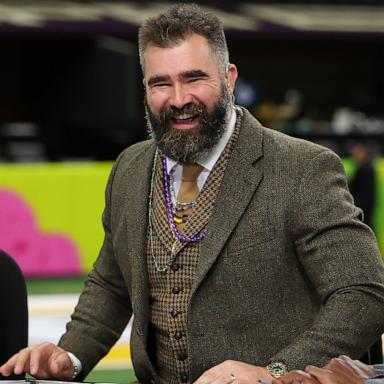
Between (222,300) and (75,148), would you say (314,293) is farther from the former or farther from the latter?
(75,148)

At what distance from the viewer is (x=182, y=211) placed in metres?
3.36

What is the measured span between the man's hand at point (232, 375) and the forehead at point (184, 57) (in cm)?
84

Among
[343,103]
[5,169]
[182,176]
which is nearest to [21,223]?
[5,169]

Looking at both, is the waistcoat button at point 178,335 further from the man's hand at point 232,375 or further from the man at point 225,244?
the man's hand at point 232,375

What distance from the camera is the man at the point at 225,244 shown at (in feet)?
10.0

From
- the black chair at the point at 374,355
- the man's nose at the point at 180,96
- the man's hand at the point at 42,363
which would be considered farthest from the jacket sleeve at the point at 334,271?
the man's hand at the point at 42,363

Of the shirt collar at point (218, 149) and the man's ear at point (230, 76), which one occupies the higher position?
the man's ear at point (230, 76)

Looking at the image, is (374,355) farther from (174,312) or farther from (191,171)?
(191,171)

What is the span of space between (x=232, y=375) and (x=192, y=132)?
0.75m

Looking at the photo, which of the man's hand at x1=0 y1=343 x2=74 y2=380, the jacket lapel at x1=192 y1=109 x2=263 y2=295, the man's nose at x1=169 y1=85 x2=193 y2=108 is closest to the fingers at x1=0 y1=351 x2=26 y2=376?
the man's hand at x1=0 y1=343 x2=74 y2=380

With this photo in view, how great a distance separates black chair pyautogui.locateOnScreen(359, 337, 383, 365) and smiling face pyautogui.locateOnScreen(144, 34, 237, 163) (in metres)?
0.76

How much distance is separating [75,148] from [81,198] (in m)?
9.21

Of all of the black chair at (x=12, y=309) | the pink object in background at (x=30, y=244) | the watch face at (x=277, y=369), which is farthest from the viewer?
the pink object in background at (x=30, y=244)

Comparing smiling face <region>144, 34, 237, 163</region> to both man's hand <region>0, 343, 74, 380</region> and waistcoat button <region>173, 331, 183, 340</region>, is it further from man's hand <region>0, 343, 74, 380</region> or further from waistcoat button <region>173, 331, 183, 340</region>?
man's hand <region>0, 343, 74, 380</region>
